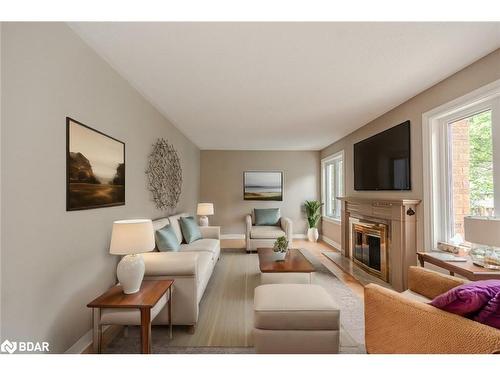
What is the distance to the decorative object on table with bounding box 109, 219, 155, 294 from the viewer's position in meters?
1.74

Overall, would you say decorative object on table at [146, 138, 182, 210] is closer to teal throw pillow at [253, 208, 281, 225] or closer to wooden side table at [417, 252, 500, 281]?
teal throw pillow at [253, 208, 281, 225]

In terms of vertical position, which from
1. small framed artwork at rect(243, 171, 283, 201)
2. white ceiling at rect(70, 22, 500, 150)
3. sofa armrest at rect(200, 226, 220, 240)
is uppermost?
white ceiling at rect(70, 22, 500, 150)

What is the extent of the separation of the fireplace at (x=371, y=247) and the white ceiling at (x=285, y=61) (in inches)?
71.2

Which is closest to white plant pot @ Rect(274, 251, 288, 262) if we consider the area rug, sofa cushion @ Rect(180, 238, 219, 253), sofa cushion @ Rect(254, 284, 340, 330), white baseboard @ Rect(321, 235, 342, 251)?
the area rug

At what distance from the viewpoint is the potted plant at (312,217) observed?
247 inches


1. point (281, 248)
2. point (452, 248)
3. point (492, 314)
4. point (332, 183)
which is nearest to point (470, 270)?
point (452, 248)

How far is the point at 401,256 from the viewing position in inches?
122

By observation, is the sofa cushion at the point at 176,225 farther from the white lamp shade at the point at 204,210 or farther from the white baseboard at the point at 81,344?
the white baseboard at the point at 81,344

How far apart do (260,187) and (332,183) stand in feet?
6.24

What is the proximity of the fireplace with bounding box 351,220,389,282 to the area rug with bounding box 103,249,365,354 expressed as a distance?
70 cm

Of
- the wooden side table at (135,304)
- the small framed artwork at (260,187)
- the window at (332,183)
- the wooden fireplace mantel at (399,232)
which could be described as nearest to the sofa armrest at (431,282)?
the wooden fireplace mantel at (399,232)
